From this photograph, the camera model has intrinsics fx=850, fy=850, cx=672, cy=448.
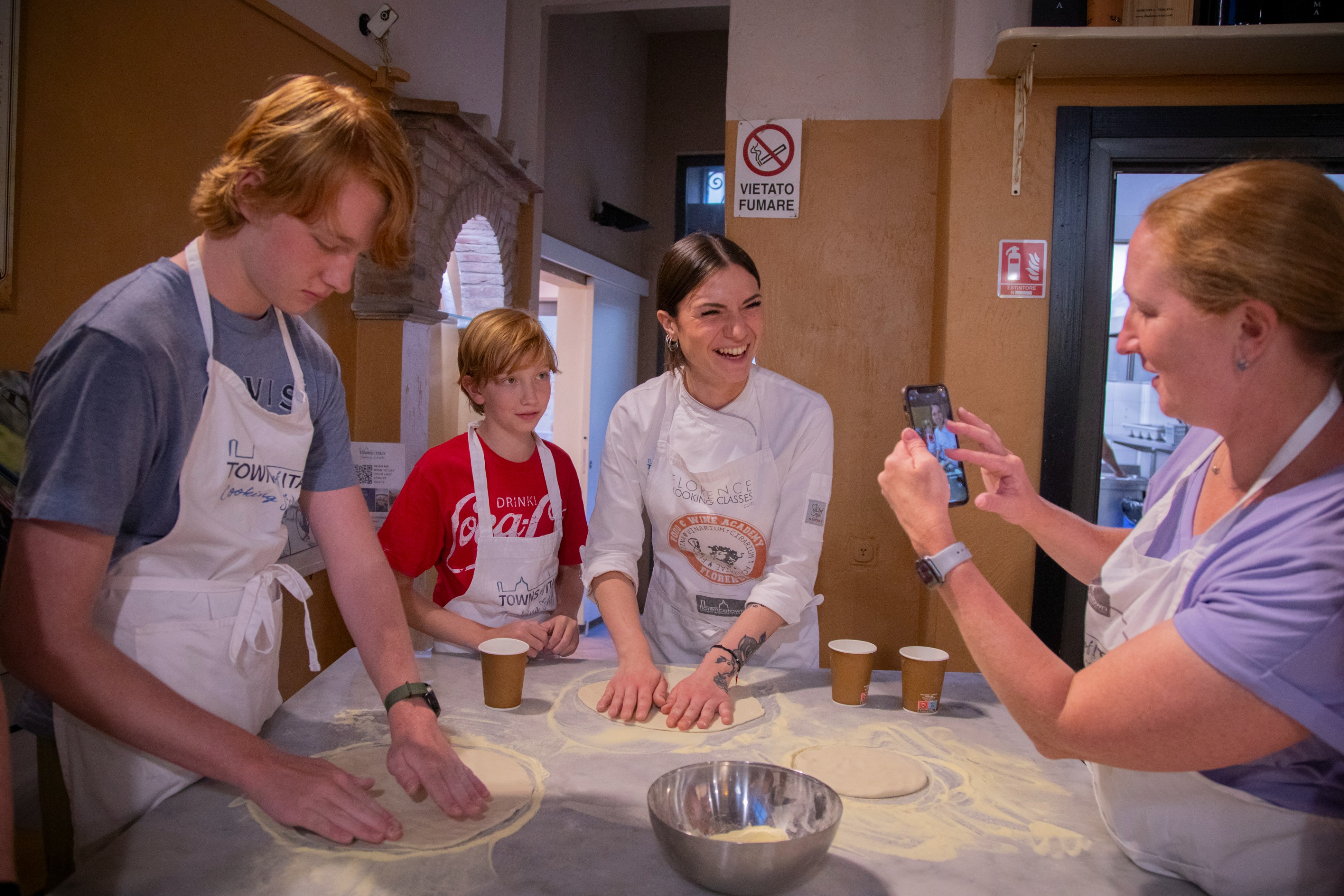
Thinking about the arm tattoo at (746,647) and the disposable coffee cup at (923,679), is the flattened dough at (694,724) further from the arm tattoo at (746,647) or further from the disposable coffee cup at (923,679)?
the disposable coffee cup at (923,679)

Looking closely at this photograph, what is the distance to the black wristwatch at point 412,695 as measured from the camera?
4.36 ft

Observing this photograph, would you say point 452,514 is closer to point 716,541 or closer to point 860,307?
point 716,541

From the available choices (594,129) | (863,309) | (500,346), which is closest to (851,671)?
(500,346)

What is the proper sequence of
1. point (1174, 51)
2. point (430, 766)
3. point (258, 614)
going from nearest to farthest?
point (430, 766)
point (258, 614)
point (1174, 51)

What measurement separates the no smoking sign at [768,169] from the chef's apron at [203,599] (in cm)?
230

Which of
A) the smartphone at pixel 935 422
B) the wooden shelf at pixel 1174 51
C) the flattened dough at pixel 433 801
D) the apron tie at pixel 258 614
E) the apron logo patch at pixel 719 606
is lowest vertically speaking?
the flattened dough at pixel 433 801

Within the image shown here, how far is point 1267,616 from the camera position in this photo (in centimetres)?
85

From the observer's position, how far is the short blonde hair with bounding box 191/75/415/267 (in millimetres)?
1155

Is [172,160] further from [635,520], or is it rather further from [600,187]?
[600,187]

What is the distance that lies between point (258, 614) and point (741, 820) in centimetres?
77

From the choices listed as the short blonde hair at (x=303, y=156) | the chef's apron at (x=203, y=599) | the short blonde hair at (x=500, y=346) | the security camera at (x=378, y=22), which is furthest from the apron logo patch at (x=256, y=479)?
the security camera at (x=378, y=22)

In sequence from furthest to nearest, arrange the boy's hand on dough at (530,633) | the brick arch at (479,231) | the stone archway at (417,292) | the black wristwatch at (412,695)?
the brick arch at (479,231) < the stone archway at (417,292) < the boy's hand on dough at (530,633) < the black wristwatch at (412,695)

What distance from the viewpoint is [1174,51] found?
2.59 metres

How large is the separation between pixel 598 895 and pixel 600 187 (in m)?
5.70
